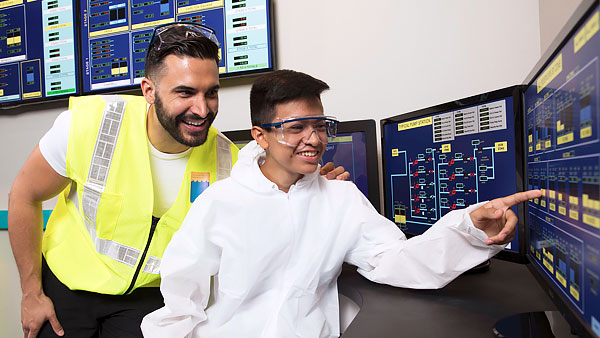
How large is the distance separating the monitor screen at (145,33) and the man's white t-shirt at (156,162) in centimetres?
71

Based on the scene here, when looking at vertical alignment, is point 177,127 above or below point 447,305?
above

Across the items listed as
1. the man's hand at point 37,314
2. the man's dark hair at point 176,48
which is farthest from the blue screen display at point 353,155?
the man's hand at point 37,314

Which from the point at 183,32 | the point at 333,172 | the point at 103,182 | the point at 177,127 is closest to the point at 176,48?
the point at 183,32

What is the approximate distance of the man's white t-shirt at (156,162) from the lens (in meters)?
1.42

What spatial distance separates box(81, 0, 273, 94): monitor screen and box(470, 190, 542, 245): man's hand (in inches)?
51.5

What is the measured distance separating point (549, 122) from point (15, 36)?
9.17 ft

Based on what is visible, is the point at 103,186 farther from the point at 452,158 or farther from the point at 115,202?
the point at 452,158

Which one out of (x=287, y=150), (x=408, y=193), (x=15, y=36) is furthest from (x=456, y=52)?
(x=15, y=36)

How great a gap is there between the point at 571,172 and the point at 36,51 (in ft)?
8.89

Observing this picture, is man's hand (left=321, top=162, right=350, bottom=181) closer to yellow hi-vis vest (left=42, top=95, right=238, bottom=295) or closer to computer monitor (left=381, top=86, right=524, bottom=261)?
computer monitor (left=381, top=86, right=524, bottom=261)

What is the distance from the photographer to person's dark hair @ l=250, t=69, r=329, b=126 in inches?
46.5

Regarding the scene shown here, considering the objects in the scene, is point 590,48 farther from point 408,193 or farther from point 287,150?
point 408,193

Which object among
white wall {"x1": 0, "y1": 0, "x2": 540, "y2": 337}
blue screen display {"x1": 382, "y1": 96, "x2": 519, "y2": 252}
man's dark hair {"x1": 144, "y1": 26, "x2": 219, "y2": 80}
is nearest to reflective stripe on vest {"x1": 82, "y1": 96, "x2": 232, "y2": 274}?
man's dark hair {"x1": 144, "y1": 26, "x2": 219, "y2": 80}

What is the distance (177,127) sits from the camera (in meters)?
1.39
